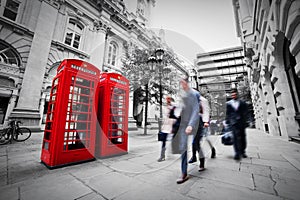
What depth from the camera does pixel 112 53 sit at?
1584 centimetres

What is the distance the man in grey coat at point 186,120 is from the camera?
2.24m

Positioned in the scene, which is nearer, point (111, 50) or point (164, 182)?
point (164, 182)

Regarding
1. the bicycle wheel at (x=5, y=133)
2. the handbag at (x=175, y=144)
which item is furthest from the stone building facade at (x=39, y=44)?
the handbag at (x=175, y=144)

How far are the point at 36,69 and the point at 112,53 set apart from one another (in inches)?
323

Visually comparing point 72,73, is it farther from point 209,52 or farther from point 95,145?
point 209,52

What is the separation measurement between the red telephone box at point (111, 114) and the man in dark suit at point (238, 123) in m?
3.17

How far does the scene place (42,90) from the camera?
9.65m

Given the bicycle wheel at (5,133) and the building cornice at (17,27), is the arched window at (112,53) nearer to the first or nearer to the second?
the building cornice at (17,27)

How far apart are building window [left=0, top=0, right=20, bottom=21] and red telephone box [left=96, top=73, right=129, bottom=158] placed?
10.9m

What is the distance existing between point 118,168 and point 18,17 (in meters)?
13.2

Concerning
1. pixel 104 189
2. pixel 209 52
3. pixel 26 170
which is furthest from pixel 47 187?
pixel 209 52

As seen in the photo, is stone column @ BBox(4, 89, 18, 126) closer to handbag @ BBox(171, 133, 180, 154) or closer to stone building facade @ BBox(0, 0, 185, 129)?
stone building facade @ BBox(0, 0, 185, 129)

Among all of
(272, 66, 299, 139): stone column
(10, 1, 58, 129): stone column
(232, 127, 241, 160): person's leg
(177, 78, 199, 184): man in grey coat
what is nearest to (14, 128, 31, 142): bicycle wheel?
(10, 1, 58, 129): stone column

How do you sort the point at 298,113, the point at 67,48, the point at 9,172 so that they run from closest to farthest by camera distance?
1. the point at 9,172
2. the point at 298,113
3. the point at 67,48
